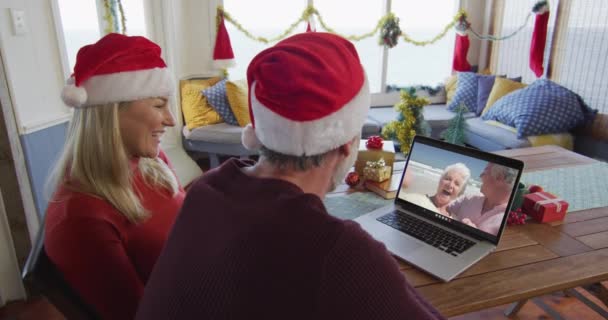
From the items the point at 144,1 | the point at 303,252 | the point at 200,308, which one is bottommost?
the point at 200,308

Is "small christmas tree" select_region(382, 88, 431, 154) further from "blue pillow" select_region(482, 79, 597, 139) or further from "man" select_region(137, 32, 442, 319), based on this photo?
"blue pillow" select_region(482, 79, 597, 139)

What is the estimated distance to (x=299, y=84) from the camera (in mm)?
699

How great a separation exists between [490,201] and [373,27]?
3521mm

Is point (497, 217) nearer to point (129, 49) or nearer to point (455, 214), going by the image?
point (455, 214)

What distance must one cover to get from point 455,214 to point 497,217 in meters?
0.11

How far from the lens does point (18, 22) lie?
6.31ft

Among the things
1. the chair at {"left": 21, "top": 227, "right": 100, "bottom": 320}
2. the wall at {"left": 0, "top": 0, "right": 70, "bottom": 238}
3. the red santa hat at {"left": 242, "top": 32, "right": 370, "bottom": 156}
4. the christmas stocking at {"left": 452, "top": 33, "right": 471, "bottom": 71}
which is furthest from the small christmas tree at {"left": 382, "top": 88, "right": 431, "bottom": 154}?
the christmas stocking at {"left": 452, "top": 33, "right": 471, "bottom": 71}

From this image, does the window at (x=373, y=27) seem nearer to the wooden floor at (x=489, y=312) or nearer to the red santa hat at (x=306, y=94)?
the wooden floor at (x=489, y=312)

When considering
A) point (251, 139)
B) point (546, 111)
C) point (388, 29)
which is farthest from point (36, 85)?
point (546, 111)

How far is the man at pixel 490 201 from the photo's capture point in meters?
1.18

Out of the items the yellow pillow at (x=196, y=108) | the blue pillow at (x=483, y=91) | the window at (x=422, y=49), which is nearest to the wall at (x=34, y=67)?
the yellow pillow at (x=196, y=108)

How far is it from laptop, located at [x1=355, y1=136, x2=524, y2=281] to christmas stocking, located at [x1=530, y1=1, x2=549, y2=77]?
3046mm

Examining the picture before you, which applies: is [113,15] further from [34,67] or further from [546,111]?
[546,111]

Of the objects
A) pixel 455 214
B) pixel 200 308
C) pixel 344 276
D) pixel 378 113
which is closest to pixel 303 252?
pixel 344 276
